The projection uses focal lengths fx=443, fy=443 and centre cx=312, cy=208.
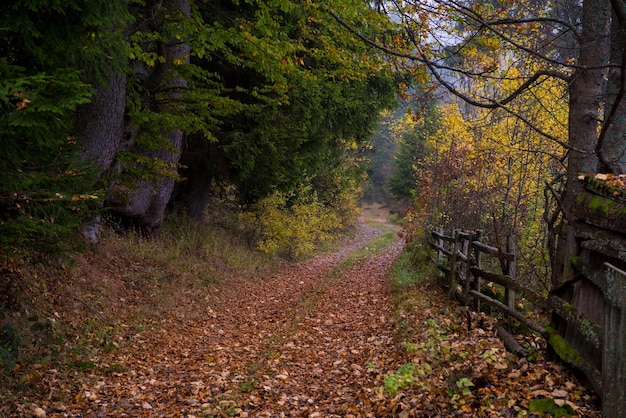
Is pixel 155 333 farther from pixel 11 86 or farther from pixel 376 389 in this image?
pixel 11 86

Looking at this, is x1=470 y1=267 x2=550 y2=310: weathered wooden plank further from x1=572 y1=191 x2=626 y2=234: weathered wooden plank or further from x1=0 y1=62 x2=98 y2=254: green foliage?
x1=0 y1=62 x2=98 y2=254: green foliage

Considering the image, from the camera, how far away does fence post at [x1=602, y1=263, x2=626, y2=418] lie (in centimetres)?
304

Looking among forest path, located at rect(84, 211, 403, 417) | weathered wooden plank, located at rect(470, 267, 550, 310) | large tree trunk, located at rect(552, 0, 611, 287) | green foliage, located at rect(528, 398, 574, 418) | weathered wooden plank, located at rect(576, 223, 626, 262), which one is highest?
large tree trunk, located at rect(552, 0, 611, 287)

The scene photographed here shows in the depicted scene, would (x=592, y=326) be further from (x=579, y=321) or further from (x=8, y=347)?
(x=8, y=347)

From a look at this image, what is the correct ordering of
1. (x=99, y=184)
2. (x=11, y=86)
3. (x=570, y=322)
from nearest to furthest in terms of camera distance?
(x=11, y=86) < (x=570, y=322) < (x=99, y=184)

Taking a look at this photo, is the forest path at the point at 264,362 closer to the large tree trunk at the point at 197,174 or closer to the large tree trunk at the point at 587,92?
the large tree trunk at the point at 587,92

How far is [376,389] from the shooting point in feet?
17.3

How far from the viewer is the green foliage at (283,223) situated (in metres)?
16.3

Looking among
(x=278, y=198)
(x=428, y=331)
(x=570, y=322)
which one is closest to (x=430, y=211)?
(x=278, y=198)

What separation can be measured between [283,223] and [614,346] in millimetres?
13857

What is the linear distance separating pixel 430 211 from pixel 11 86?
1451 centimetres

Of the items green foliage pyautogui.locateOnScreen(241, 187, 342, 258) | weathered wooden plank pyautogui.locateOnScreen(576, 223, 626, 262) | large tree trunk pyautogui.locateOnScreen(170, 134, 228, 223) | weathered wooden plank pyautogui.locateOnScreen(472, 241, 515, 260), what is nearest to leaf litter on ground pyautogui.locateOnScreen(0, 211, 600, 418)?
weathered wooden plank pyautogui.locateOnScreen(472, 241, 515, 260)

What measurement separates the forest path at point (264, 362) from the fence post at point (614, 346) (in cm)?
232

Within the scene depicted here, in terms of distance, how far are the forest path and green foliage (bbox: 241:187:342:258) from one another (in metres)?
4.87
